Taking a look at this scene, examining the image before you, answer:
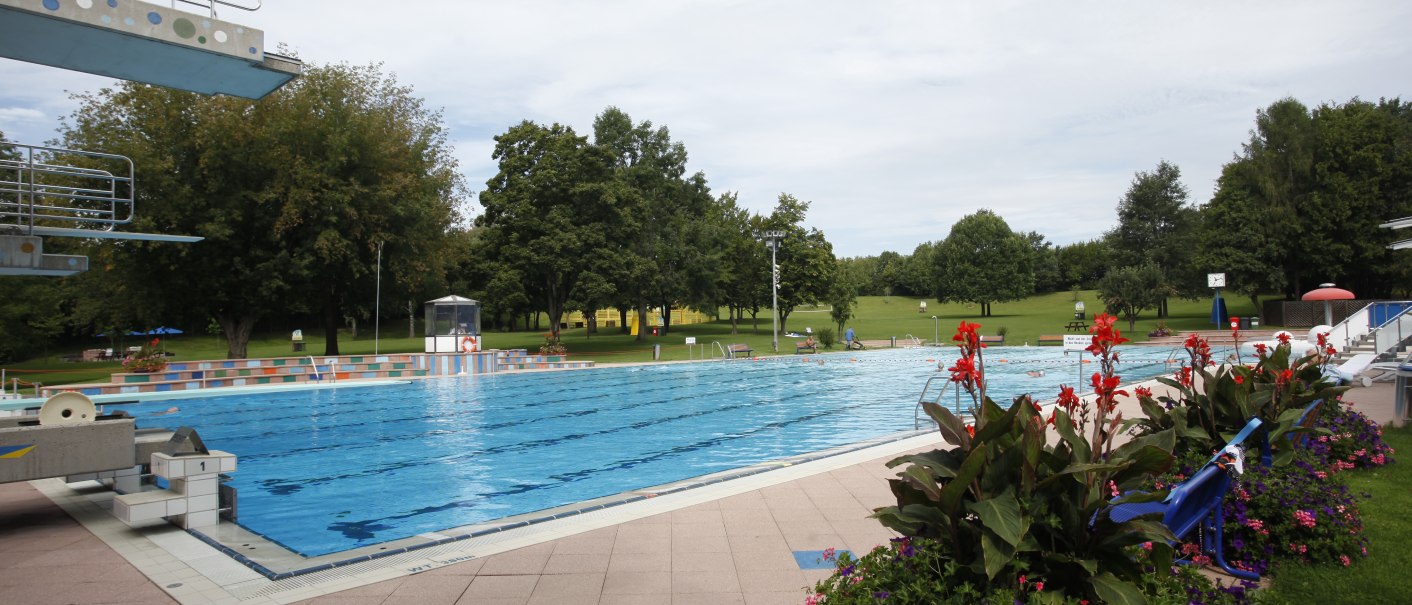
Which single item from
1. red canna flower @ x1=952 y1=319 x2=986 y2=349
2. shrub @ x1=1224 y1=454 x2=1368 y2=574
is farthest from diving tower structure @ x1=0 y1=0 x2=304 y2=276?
shrub @ x1=1224 y1=454 x2=1368 y2=574

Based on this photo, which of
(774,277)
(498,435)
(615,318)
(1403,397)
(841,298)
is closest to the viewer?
(1403,397)

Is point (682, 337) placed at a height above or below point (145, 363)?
below

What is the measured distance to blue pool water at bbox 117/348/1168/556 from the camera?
8383 mm

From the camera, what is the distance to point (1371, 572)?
13.7 feet

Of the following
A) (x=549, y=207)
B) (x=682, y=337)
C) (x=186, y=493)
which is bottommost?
(x=186, y=493)

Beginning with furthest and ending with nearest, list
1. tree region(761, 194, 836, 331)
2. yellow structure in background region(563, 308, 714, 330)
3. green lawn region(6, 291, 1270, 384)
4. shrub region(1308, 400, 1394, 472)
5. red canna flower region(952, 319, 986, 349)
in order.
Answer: yellow structure in background region(563, 308, 714, 330) → tree region(761, 194, 836, 331) → green lawn region(6, 291, 1270, 384) → shrub region(1308, 400, 1394, 472) → red canna flower region(952, 319, 986, 349)

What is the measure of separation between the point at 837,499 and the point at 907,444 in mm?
3522

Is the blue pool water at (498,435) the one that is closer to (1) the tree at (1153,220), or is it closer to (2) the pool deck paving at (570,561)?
(2) the pool deck paving at (570,561)

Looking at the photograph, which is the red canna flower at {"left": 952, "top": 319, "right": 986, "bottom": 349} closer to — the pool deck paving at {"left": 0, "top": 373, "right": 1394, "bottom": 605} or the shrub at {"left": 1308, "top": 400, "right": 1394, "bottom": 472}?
the pool deck paving at {"left": 0, "top": 373, "right": 1394, "bottom": 605}

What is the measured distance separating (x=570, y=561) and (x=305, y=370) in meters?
21.7

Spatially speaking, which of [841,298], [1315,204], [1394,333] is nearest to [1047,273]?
[1315,204]

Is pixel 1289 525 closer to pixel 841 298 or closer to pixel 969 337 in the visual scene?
pixel 969 337

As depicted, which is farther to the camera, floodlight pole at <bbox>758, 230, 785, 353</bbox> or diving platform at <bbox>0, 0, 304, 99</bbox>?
floodlight pole at <bbox>758, 230, 785, 353</bbox>

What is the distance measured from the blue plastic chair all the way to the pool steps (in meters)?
20.3
